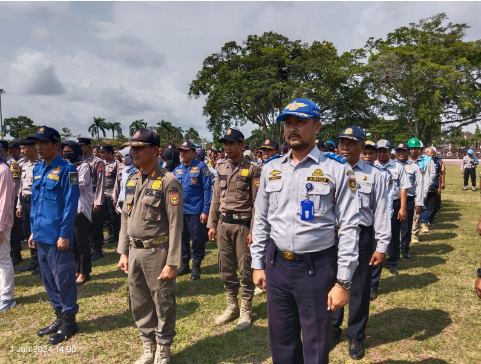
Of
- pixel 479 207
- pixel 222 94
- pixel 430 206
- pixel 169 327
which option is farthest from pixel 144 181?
pixel 222 94

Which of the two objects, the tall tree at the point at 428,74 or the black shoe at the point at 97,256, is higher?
the tall tree at the point at 428,74

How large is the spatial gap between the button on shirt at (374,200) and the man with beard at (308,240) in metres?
1.41

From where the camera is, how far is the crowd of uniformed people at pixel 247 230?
218 centimetres

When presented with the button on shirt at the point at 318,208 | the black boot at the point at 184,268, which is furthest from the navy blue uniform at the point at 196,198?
the button on shirt at the point at 318,208

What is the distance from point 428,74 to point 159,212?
79.0 feet

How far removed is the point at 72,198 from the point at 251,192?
2.22 metres

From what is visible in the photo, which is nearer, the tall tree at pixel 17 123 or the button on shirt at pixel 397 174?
the button on shirt at pixel 397 174

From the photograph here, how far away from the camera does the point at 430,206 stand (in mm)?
9672

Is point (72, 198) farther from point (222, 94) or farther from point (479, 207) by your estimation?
point (222, 94)

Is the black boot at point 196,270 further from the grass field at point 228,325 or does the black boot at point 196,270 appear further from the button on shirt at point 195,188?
the button on shirt at point 195,188

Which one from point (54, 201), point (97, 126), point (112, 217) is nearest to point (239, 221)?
point (54, 201)

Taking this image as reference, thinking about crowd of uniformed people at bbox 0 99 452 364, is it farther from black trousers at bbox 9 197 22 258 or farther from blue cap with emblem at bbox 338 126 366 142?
black trousers at bbox 9 197 22 258

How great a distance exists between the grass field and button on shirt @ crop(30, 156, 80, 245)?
1265mm

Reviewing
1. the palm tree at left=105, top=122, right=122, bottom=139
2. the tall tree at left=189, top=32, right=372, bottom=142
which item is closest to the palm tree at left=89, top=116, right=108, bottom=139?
the palm tree at left=105, top=122, right=122, bottom=139
